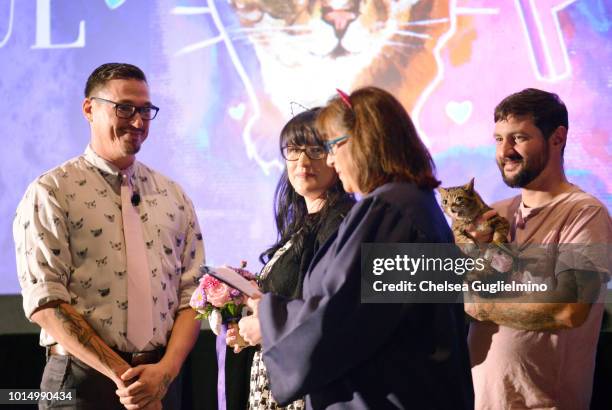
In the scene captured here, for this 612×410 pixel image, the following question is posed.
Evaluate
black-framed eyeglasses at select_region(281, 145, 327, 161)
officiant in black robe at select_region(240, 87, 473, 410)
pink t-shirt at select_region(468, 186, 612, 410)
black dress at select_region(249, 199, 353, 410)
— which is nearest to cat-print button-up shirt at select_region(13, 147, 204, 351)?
black dress at select_region(249, 199, 353, 410)

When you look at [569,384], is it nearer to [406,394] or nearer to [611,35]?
[406,394]

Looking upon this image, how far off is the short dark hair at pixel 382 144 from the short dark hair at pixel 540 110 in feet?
2.40

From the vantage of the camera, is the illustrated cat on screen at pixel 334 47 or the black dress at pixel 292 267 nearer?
the black dress at pixel 292 267

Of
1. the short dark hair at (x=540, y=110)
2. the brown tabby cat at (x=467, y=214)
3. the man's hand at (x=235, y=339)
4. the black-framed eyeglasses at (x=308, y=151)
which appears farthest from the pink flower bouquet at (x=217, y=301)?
the short dark hair at (x=540, y=110)

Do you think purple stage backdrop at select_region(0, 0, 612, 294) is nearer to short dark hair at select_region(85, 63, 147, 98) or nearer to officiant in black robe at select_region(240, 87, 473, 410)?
short dark hair at select_region(85, 63, 147, 98)

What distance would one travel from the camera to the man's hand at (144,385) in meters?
2.50

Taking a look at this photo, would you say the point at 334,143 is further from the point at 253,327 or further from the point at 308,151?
the point at 308,151

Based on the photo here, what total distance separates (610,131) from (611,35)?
42 cm

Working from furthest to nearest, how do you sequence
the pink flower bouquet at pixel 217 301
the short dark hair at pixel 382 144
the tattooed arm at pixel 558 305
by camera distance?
the pink flower bouquet at pixel 217 301 < the tattooed arm at pixel 558 305 < the short dark hair at pixel 382 144

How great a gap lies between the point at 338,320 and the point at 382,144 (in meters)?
0.44

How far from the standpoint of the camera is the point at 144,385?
2.52 m

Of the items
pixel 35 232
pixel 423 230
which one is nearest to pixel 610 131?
pixel 423 230

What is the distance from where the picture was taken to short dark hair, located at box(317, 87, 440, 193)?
2012 millimetres

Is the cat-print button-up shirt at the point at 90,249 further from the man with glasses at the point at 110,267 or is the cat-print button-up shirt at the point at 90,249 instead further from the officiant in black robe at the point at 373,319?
the officiant in black robe at the point at 373,319
